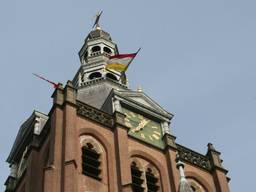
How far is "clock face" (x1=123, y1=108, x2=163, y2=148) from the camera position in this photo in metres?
38.9

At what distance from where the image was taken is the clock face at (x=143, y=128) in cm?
3890

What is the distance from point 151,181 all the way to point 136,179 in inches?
42.7

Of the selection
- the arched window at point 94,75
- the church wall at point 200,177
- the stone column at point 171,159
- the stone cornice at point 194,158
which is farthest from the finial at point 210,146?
the arched window at point 94,75

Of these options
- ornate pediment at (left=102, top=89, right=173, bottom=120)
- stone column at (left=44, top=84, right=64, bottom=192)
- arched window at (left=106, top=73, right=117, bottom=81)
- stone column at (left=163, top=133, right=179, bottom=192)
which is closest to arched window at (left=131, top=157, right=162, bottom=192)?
stone column at (left=163, top=133, right=179, bottom=192)

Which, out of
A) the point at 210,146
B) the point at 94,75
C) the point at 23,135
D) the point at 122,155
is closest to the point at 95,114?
the point at 122,155

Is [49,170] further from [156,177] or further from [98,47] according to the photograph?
[98,47]

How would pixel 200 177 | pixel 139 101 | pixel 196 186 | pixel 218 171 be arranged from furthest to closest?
pixel 139 101, pixel 218 171, pixel 200 177, pixel 196 186

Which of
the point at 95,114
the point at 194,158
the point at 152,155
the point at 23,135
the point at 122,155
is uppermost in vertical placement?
the point at 23,135

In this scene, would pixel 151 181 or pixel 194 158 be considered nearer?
pixel 151 181

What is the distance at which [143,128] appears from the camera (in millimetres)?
39688

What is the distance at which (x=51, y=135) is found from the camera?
115 feet

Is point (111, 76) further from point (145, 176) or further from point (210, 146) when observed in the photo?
point (145, 176)

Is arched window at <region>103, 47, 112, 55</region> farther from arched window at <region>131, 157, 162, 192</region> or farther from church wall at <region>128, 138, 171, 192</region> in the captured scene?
arched window at <region>131, 157, 162, 192</region>

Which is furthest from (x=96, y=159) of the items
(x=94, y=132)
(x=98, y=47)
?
(x=98, y=47)
